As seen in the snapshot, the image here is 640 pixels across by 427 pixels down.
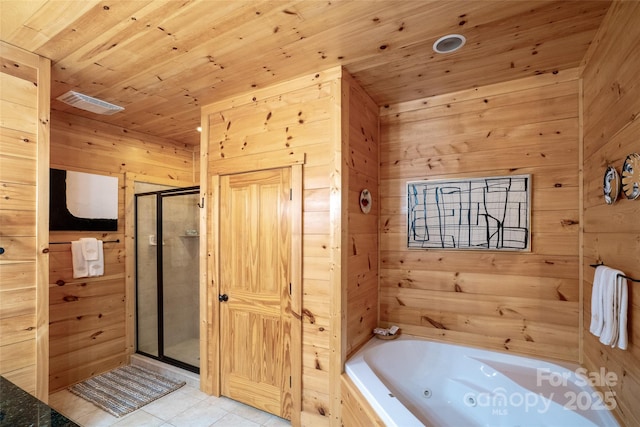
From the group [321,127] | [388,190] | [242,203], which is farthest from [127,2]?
[388,190]

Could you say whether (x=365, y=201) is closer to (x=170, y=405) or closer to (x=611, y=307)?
(x=611, y=307)

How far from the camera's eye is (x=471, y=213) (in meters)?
2.37

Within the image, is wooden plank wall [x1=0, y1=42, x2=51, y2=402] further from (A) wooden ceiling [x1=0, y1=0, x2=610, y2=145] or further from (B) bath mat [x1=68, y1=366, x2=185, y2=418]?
(B) bath mat [x1=68, y1=366, x2=185, y2=418]

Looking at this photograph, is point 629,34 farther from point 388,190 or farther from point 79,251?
point 79,251

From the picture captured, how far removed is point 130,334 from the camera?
3260mm

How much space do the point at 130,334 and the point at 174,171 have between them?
1.95m

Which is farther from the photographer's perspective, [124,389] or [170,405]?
[124,389]

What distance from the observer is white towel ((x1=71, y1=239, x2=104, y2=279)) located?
2.79 metres

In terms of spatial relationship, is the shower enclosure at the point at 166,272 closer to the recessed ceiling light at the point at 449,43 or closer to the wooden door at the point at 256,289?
the wooden door at the point at 256,289

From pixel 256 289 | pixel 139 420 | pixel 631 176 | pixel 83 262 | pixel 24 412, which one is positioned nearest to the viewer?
pixel 24 412

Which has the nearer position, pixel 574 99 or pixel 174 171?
pixel 574 99

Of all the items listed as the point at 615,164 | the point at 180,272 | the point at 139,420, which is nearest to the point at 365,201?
the point at 615,164

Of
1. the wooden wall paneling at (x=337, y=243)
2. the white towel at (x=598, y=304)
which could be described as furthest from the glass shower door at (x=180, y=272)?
the white towel at (x=598, y=304)

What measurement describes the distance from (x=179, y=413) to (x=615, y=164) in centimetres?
333
